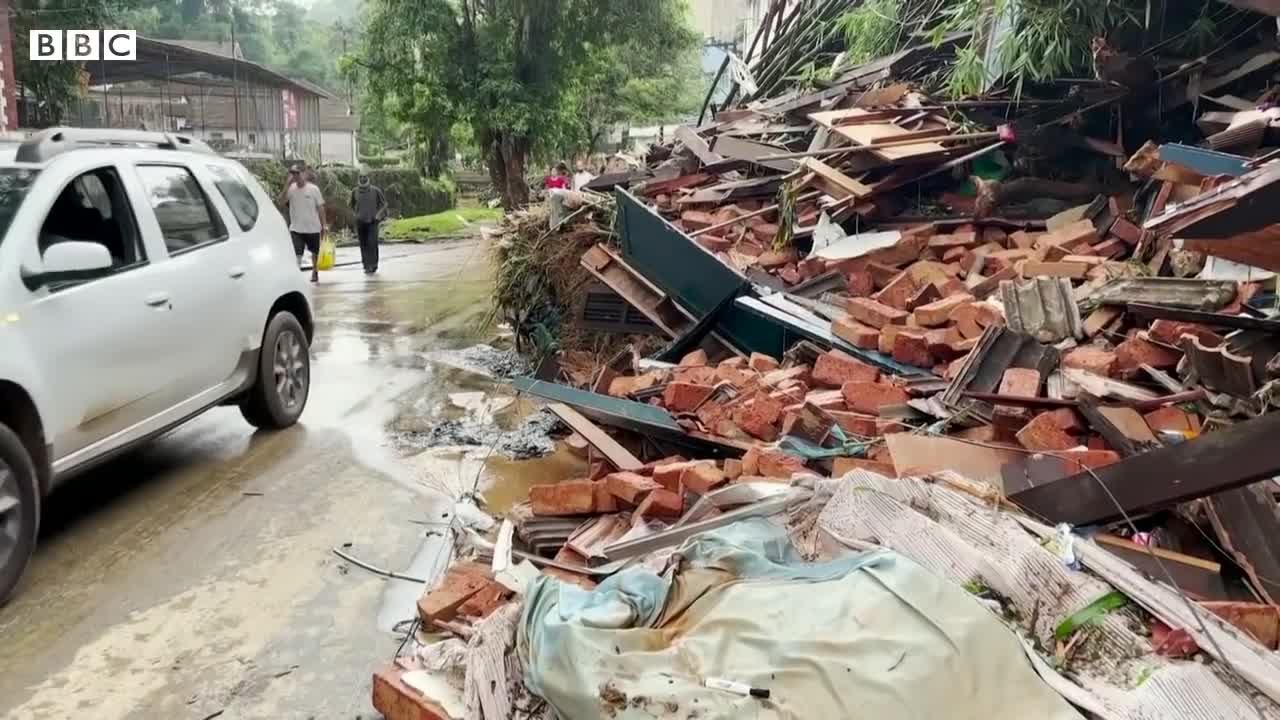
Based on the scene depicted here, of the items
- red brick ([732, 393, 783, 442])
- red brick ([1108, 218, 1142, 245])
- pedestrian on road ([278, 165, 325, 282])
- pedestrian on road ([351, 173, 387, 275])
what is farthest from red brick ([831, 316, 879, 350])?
pedestrian on road ([351, 173, 387, 275])

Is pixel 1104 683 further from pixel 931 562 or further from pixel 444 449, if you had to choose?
pixel 444 449

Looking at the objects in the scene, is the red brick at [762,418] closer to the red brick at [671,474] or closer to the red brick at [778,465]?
the red brick at [778,465]

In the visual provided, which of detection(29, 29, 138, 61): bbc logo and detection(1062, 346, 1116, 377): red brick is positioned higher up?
detection(29, 29, 138, 61): bbc logo

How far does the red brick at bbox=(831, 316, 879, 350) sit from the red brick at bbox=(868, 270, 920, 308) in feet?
1.10

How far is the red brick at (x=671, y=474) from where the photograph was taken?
4422 millimetres

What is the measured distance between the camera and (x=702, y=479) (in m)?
4.32

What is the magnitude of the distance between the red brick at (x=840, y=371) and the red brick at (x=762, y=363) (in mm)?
442

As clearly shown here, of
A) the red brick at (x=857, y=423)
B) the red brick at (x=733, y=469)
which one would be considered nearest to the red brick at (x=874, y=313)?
the red brick at (x=857, y=423)

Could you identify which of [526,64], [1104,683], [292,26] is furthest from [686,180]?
[292,26]

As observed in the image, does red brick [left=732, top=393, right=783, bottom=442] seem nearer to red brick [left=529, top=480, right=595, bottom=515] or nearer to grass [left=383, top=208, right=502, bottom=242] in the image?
red brick [left=529, top=480, right=595, bottom=515]

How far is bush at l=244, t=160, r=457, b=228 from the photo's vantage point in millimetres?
23750

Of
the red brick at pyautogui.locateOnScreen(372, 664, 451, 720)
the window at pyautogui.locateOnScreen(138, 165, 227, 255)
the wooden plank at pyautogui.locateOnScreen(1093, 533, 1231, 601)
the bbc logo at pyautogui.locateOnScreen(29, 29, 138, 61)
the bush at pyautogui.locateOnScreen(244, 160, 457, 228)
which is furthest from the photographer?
the bush at pyautogui.locateOnScreen(244, 160, 457, 228)

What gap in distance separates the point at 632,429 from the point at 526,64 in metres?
16.5

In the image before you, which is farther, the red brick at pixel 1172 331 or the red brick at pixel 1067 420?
the red brick at pixel 1172 331
